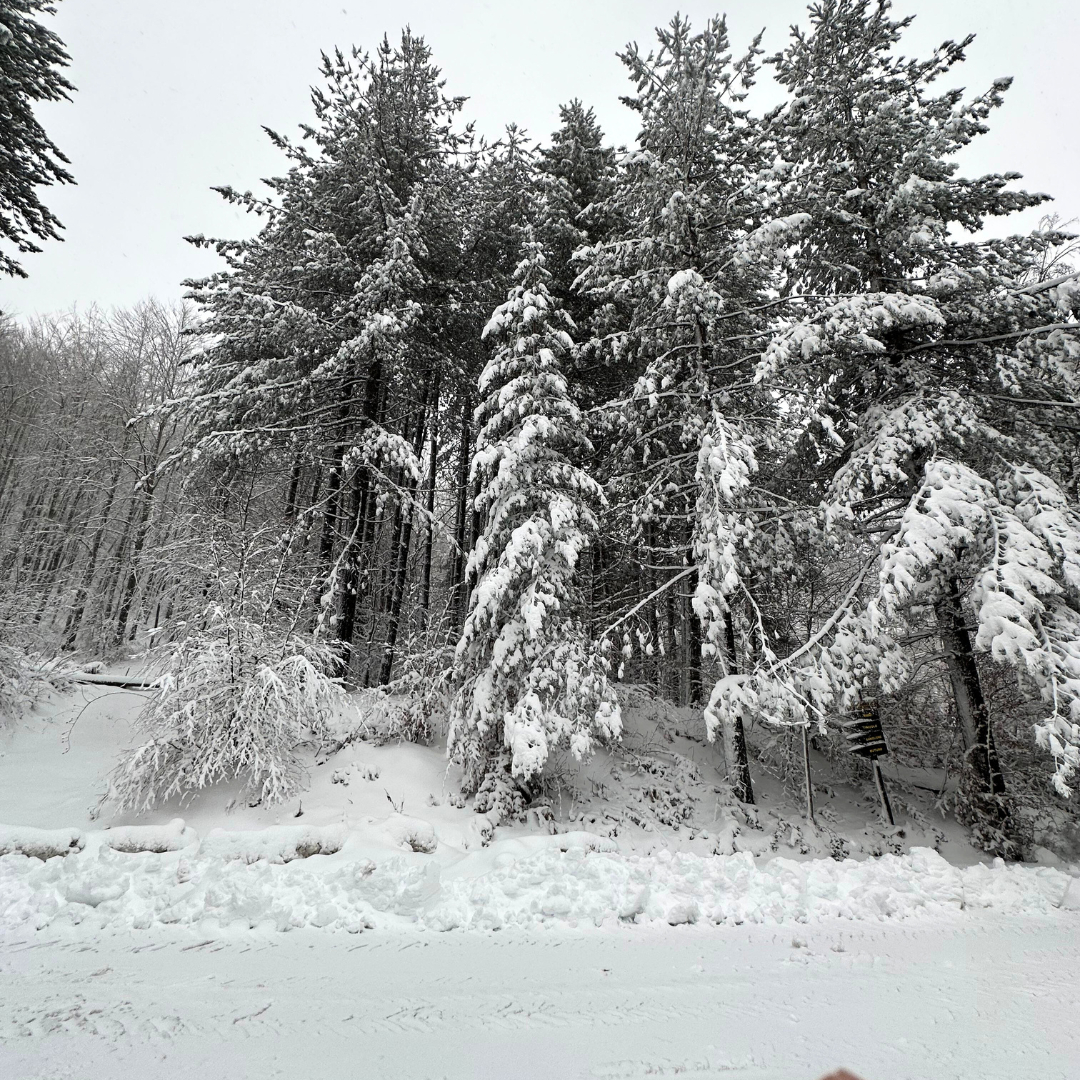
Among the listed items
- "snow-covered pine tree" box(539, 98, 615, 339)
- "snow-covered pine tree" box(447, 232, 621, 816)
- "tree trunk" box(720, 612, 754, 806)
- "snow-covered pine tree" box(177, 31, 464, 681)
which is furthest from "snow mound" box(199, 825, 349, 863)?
"snow-covered pine tree" box(539, 98, 615, 339)

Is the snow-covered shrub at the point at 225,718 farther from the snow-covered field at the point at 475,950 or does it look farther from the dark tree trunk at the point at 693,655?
the dark tree trunk at the point at 693,655

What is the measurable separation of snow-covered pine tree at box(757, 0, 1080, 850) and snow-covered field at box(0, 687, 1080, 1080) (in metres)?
3.60

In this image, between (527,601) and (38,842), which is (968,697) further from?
(38,842)

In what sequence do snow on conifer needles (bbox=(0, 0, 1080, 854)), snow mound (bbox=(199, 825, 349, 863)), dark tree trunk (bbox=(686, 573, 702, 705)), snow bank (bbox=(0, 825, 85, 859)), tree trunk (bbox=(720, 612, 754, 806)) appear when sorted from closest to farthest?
snow bank (bbox=(0, 825, 85, 859)) < snow mound (bbox=(199, 825, 349, 863)) < snow on conifer needles (bbox=(0, 0, 1080, 854)) < tree trunk (bbox=(720, 612, 754, 806)) < dark tree trunk (bbox=(686, 573, 702, 705))

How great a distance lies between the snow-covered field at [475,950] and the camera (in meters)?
3.02

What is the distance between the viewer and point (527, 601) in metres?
8.33

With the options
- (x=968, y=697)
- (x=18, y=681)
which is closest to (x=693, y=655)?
(x=968, y=697)

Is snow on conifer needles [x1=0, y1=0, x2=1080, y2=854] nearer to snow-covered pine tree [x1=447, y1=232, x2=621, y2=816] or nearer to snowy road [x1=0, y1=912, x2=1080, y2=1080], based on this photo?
snow-covered pine tree [x1=447, y1=232, x2=621, y2=816]

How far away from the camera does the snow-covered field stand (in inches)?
119

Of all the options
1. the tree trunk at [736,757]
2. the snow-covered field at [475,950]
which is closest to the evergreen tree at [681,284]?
the tree trunk at [736,757]

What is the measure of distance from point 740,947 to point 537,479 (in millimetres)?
6852

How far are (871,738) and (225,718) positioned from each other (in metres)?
10.9

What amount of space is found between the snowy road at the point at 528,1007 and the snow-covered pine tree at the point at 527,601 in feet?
10.5

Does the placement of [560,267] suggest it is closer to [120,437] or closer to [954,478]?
[954,478]
